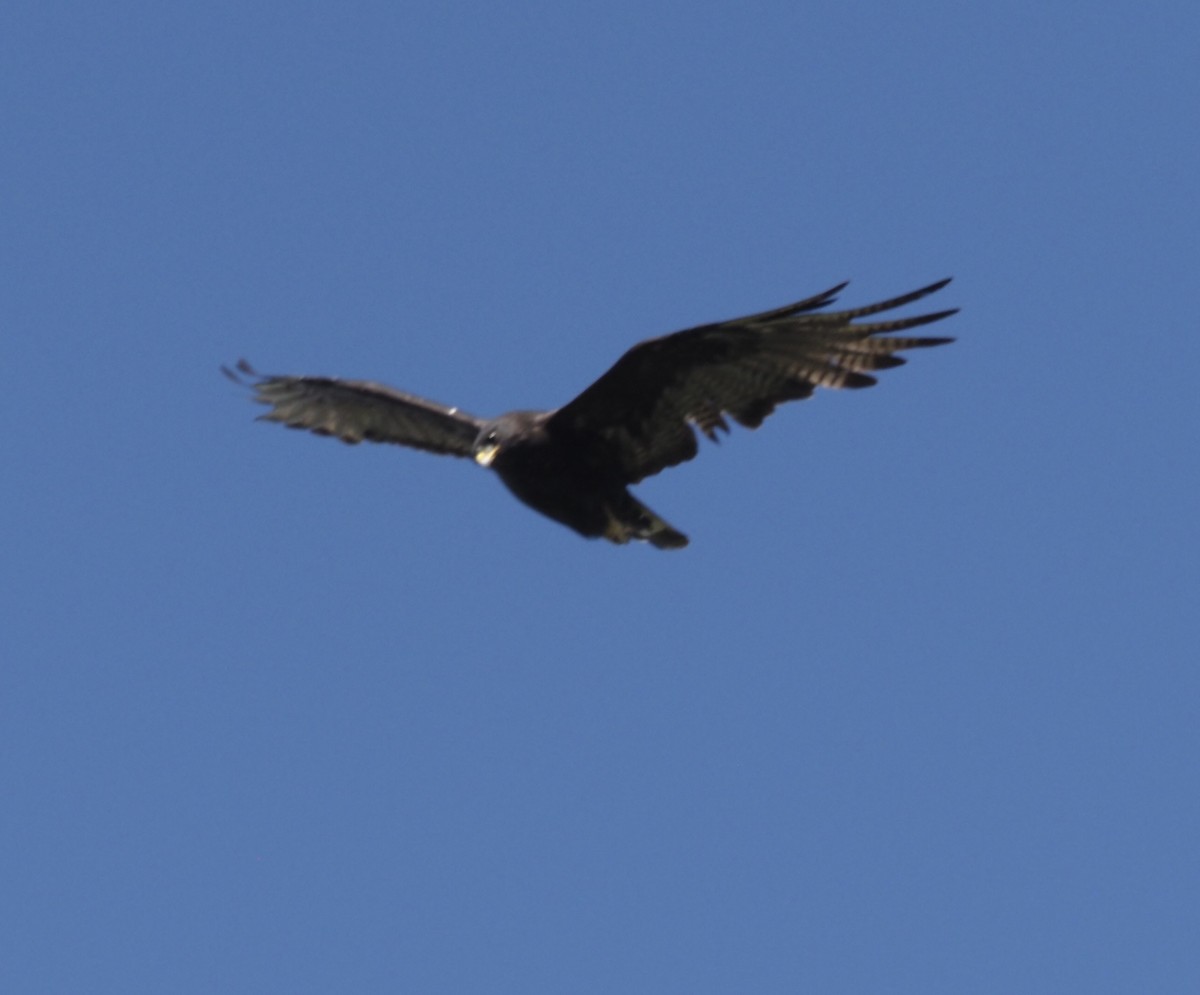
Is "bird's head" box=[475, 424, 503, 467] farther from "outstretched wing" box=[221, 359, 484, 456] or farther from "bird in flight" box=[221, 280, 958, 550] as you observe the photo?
"outstretched wing" box=[221, 359, 484, 456]

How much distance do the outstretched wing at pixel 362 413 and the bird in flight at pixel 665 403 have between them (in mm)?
696

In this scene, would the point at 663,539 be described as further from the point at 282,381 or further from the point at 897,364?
the point at 282,381

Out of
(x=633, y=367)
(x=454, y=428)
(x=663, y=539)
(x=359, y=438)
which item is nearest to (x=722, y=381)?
Result: (x=633, y=367)

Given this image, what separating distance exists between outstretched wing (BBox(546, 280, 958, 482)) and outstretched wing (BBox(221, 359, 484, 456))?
171 cm

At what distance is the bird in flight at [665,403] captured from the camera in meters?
10.9

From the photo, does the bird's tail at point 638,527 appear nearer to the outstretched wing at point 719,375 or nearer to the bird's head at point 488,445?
the outstretched wing at point 719,375

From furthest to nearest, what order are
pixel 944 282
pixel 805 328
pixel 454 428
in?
pixel 454 428 < pixel 805 328 < pixel 944 282

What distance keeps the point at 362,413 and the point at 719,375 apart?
12.2 ft

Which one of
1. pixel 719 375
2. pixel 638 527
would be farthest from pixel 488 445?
pixel 719 375

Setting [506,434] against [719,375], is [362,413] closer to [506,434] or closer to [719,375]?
[506,434]

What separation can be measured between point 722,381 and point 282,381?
4322 mm

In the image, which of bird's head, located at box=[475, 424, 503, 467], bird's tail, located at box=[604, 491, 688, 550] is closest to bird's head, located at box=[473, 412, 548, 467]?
bird's head, located at box=[475, 424, 503, 467]

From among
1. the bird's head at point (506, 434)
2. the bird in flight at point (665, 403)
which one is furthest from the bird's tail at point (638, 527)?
the bird's head at point (506, 434)

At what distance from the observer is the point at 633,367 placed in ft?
36.9
